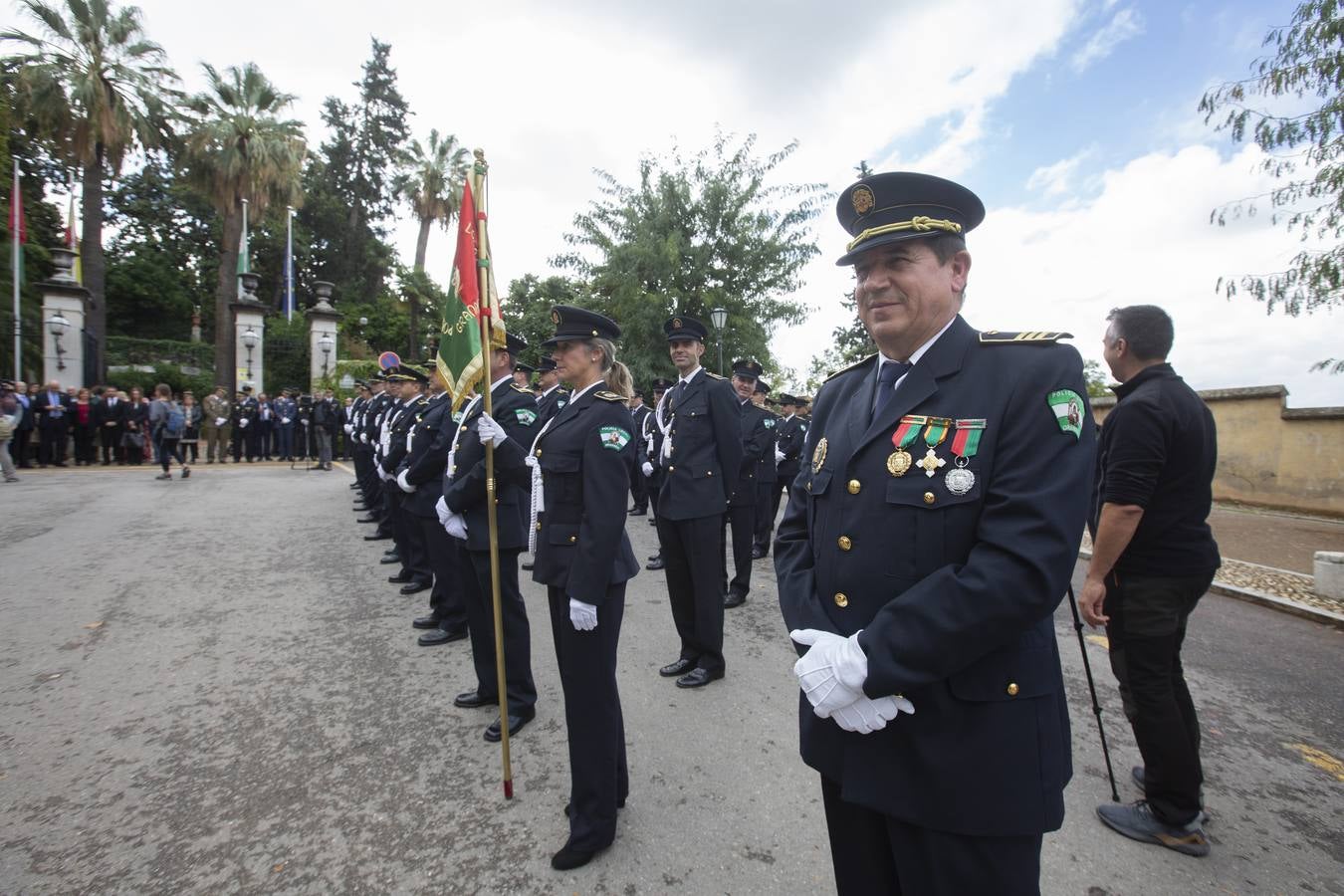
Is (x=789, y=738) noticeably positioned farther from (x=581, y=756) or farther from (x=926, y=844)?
(x=926, y=844)

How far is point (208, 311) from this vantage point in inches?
1577

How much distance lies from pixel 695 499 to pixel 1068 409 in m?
3.50

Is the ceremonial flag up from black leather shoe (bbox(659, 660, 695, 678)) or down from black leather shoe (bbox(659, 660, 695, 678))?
up

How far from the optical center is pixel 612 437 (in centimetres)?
298

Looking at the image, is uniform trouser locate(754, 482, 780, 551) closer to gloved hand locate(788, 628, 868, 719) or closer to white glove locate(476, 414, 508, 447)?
white glove locate(476, 414, 508, 447)

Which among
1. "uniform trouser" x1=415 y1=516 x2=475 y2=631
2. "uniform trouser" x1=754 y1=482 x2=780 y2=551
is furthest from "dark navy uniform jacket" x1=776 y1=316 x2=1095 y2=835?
"uniform trouser" x1=754 y1=482 x2=780 y2=551

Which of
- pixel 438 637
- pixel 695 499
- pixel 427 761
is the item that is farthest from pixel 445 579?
pixel 695 499

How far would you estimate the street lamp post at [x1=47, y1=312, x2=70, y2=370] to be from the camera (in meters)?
18.9

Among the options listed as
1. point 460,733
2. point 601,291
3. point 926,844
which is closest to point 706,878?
point 926,844

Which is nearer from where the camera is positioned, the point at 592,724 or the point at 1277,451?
the point at 592,724

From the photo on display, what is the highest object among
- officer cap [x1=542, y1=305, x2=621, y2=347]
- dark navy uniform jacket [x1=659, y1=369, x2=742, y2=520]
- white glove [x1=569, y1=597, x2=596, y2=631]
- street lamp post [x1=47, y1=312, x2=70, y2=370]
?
street lamp post [x1=47, y1=312, x2=70, y2=370]

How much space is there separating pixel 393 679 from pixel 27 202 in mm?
39319

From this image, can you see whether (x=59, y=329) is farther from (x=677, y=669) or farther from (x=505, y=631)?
(x=677, y=669)

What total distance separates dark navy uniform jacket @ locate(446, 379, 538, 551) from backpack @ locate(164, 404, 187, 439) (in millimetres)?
14202
